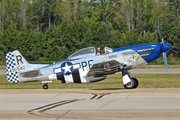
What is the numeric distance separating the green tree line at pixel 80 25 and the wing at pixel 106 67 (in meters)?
35.1

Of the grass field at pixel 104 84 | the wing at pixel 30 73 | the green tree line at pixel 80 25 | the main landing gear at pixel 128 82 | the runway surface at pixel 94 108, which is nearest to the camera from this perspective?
the runway surface at pixel 94 108

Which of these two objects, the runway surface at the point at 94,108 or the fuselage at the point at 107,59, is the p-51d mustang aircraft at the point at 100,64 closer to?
the fuselage at the point at 107,59

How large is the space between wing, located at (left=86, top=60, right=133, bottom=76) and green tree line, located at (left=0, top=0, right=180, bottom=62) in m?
35.1

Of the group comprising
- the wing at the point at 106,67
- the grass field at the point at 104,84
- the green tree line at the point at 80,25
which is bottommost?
the grass field at the point at 104,84

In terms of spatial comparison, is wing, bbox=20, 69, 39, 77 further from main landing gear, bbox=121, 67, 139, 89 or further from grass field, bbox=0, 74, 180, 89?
main landing gear, bbox=121, 67, 139, 89

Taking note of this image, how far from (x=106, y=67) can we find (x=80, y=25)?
41.7 metres

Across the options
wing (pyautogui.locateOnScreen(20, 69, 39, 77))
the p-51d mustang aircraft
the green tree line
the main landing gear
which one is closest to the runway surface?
the main landing gear

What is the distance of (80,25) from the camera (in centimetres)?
5688

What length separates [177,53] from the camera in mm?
50188

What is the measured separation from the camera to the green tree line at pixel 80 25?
53.6 metres

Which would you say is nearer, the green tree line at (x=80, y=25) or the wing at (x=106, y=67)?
the wing at (x=106, y=67)

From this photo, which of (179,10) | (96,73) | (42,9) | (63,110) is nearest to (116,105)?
(63,110)

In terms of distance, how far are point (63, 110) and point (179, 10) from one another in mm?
69722

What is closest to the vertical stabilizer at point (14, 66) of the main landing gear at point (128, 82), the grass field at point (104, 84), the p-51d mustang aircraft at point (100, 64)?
the p-51d mustang aircraft at point (100, 64)
